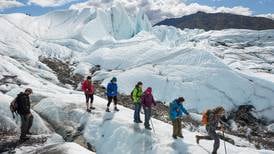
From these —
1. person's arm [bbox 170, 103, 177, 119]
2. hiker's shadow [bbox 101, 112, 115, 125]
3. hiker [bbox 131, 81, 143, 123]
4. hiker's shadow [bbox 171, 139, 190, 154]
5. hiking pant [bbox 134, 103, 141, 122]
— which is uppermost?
hiker [bbox 131, 81, 143, 123]

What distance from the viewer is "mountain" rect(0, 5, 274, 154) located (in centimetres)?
2089

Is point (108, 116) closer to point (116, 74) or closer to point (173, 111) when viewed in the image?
point (173, 111)

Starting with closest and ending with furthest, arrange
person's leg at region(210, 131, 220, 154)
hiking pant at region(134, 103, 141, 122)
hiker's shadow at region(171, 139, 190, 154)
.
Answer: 1. person's leg at region(210, 131, 220, 154)
2. hiker's shadow at region(171, 139, 190, 154)
3. hiking pant at region(134, 103, 141, 122)

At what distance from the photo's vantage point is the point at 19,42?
248 feet

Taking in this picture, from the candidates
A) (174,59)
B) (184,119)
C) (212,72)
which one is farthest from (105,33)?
(184,119)

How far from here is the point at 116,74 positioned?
2409 inches

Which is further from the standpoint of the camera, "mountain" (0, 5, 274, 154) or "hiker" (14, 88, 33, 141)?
"mountain" (0, 5, 274, 154)

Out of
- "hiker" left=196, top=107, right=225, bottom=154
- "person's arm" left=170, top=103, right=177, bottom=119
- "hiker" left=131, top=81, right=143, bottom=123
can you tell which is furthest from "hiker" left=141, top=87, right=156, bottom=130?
"hiker" left=196, top=107, right=225, bottom=154

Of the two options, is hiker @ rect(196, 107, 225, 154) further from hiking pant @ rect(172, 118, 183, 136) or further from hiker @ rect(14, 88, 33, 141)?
hiker @ rect(14, 88, 33, 141)

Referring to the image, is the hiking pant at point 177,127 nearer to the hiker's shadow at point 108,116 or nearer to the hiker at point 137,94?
the hiker at point 137,94

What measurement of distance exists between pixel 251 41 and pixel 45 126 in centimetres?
11843

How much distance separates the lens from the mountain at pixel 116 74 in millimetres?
20891

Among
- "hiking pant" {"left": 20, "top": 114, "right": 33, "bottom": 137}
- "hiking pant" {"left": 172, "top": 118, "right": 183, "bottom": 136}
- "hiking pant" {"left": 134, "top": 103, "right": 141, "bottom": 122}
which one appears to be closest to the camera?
"hiking pant" {"left": 20, "top": 114, "right": 33, "bottom": 137}

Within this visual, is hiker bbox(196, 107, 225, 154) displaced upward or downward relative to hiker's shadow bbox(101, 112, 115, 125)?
upward
